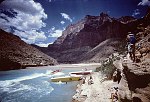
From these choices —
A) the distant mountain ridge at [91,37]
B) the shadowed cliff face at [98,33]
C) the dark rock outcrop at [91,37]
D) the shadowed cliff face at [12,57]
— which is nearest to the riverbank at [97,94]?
the shadowed cliff face at [12,57]

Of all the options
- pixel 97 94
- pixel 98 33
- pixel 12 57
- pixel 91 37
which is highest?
pixel 98 33

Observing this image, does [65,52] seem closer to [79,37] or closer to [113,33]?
[79,37]

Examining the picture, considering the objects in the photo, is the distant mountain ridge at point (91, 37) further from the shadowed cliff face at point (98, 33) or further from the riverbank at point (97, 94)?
the riverbank at point (97, 94)

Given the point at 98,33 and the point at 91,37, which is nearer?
the point at 98,33

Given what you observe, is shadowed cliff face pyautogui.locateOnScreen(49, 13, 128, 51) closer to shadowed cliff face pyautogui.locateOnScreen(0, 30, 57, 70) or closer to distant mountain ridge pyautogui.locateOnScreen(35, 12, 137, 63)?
distant mountain ridge pyautogui.locateOnScreen(35, 12, 137, 63)

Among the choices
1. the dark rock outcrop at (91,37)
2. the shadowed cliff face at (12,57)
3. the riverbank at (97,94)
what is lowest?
the riverbank at (97,94)

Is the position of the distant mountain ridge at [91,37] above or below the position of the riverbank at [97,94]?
above

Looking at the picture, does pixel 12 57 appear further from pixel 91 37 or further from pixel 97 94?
pixel 91 37

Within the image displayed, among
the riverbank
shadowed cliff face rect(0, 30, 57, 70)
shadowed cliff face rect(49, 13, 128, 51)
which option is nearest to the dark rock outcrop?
shadowed cliff face rect(49, 13, 128, 51)

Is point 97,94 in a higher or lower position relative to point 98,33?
lower

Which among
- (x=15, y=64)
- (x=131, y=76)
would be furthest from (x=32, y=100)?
(x=15, y=64)

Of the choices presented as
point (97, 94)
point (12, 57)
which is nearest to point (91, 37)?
point (12, 57)

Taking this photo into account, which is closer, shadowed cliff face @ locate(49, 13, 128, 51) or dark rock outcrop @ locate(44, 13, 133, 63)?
shadowed cliff face @ locate(49, 13, 128, 51)

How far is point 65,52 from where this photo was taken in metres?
186
